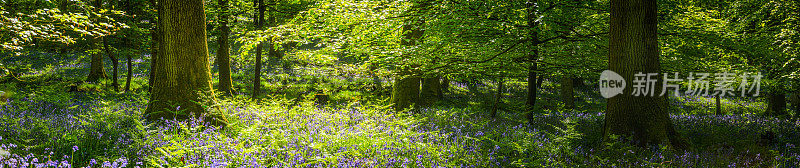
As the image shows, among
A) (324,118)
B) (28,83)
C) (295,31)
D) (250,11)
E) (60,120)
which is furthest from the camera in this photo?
(28,83)

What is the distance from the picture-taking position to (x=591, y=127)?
765cm

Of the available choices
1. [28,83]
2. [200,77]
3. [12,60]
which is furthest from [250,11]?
[12,60]

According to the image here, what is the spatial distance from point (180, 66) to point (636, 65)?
23.7ft

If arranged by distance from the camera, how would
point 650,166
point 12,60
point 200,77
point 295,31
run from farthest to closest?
point 12,60, point 295,31, point 200,77, point 650,166

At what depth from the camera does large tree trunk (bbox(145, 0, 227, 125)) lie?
236 inches

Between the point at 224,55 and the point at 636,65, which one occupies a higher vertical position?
the point at 224,55

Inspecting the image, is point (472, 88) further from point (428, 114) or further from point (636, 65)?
point (636, 65)

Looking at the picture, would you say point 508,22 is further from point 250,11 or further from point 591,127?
point 250,11

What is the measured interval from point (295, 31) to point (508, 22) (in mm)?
4724

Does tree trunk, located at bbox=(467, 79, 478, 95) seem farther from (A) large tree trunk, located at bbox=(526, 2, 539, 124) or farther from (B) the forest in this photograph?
(A) large tree trunk, located at bbox=(526, 2, 539, 124)

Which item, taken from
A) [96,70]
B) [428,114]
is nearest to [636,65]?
[428,114]

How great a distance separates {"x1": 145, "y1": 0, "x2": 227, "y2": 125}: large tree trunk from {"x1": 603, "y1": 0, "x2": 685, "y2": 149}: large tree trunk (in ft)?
21.1

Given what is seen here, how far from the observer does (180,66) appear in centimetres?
608

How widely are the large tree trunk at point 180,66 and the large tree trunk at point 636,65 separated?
6437 millimetres
